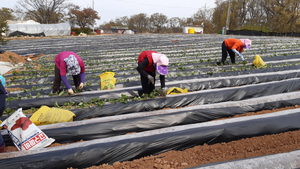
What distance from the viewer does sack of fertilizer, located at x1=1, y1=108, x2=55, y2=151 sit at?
2.71 meters

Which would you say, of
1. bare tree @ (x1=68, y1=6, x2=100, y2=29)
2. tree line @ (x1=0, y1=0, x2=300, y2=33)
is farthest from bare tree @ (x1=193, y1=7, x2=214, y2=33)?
bare tree @ (x1=68, y1=6, x2=100, y2=29)

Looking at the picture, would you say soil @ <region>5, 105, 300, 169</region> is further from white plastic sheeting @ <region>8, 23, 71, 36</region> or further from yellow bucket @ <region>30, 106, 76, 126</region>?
white plastic sheeting @ <region>8, 23, 71, 36</region>

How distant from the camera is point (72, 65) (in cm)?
416

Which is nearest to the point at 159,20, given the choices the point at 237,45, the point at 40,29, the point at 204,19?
the point at 204,19

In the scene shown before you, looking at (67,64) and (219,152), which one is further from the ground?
(67,64)

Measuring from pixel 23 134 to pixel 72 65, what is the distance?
188 centimetres

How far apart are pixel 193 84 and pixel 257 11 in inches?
2001

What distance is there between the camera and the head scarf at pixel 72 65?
4105 millimetres

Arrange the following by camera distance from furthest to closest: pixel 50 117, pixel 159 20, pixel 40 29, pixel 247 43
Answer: pixel 159 20
pixel 40 29
pixel 247 43
pixel 50 117

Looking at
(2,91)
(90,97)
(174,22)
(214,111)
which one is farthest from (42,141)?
(174,22)

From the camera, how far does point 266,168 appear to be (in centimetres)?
206

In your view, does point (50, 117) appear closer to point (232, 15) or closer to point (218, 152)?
point (218, 152)

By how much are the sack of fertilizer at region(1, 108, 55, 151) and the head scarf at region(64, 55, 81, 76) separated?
5.29 ft

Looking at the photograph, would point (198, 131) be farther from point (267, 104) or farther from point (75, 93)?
point (75, 93)
